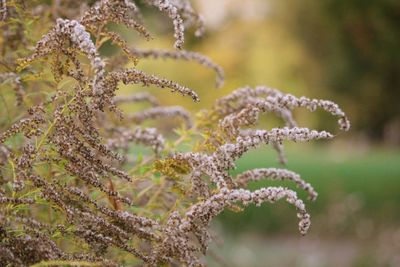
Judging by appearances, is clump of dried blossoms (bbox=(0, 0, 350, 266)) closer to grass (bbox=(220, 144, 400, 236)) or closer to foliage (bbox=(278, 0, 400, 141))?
grass (bbox=(220, 144, 400, 236))

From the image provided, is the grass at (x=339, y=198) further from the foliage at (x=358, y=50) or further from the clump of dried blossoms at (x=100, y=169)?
the clump of dried blossoms at (x=100, y=169)

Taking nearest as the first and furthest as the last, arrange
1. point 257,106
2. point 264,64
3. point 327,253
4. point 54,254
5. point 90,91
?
point 54,254 < point 90,91 < point 257,106 < point 327,253 < point 264,64

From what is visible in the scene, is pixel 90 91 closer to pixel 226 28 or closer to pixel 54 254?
pixel 54 254

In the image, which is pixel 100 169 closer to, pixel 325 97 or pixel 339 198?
pixel 339 198

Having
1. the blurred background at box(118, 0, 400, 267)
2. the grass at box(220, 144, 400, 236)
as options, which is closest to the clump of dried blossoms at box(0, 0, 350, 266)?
the blurred background at box(118, 0, 400, 267)

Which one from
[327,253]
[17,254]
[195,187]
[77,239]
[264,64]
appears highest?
[264,64]

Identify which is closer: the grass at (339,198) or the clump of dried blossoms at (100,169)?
the clump of dried blossoms at (100,169)

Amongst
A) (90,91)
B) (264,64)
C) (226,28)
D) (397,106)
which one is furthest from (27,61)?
(226,28)

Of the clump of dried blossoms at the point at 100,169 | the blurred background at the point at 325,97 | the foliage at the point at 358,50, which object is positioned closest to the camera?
the clump of dried blossoms at the point at 100,169

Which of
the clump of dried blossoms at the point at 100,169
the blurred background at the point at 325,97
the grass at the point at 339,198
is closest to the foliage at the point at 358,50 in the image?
the blurred background at the point at 325,97
